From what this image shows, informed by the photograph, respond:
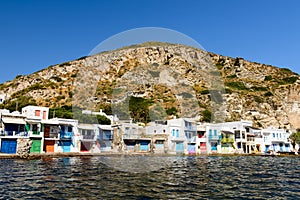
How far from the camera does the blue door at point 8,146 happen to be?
32.9m

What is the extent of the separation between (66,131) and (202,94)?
A: 54384mm

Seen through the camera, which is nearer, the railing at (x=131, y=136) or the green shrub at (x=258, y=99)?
the railing at (x=131, y=136)

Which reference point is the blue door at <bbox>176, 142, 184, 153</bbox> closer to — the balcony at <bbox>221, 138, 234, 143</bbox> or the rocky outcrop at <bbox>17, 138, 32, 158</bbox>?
the balcony at <bbox>221, 138, 234, 143</bbox>

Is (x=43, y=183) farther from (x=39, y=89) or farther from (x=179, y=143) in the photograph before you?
(x=39, y=89)

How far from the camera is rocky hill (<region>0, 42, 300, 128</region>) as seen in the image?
66.6m

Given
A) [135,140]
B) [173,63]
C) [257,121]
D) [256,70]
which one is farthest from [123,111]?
[256,70]

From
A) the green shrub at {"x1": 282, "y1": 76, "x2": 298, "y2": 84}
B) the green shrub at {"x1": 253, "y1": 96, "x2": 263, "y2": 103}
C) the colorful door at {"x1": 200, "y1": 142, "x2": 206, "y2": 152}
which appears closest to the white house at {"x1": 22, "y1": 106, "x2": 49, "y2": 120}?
the colorful door at {"x1": 200, "y1": 142, "x2": 206, "y2": 152}

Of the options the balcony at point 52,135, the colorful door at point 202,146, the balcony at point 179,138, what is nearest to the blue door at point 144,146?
the balcony at point 179,138

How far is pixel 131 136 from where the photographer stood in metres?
46.7

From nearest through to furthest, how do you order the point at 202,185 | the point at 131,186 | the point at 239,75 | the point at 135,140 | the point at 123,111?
1. the point at 131,186
2. the point at 202,185
3. the point at 135,140
4. the point at 123,111
5. the point at 239,75

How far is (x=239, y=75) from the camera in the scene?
363 feet

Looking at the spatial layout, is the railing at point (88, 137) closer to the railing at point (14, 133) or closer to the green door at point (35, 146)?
the green door at point (35, 146)

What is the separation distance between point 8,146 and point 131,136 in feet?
63.5

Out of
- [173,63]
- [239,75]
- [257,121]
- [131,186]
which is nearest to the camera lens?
[131,186]
